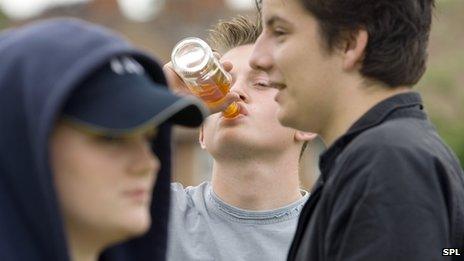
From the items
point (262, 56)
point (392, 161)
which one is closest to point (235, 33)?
point (262, 56)

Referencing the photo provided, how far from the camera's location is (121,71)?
2.76 metres

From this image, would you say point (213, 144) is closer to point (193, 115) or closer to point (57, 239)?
point (193, 115)

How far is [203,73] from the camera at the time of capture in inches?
171

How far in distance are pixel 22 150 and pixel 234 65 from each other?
2.00 meters

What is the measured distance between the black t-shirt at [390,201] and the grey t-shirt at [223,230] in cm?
90

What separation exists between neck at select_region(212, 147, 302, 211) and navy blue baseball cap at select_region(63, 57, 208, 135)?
1.76 meters

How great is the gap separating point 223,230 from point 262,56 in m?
0.84

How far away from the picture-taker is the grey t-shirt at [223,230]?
4352 mm

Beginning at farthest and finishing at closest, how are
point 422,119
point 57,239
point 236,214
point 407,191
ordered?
point 236,214 → point 422,119 → point 407,191 → point 57,239

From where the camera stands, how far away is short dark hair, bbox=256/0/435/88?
11.8ft

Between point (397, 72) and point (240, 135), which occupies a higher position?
point (397, 72)

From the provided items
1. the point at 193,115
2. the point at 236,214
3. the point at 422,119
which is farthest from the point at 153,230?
the point at 236,214

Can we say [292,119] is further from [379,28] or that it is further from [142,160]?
[142,160]

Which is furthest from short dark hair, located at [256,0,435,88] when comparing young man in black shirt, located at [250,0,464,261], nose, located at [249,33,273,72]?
nose, located at [249,33,273,72]
